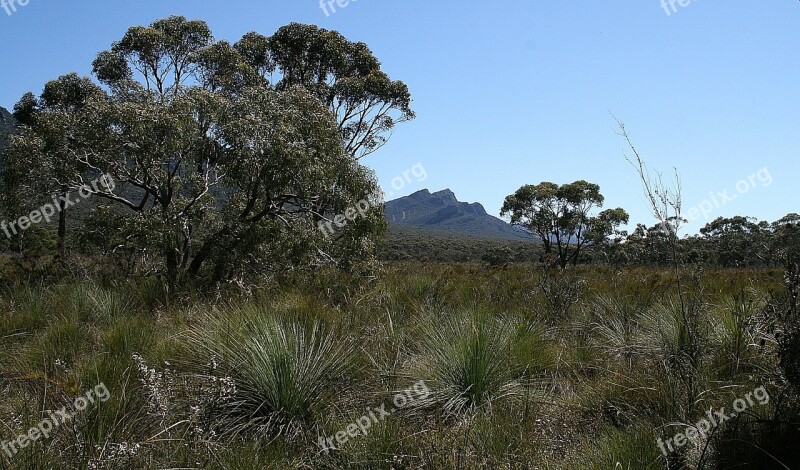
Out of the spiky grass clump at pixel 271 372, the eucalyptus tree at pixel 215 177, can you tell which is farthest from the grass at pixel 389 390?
the eucalyptus tree at pixel 215 177

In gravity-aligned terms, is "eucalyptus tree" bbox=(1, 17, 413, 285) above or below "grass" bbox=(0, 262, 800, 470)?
A: above

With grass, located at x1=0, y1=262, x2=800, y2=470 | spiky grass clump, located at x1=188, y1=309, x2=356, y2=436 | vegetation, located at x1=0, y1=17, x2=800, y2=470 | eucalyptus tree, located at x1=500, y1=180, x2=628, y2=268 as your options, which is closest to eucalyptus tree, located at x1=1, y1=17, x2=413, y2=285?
vegetation, located at x1=0, y1=17, x2=800, y2=470

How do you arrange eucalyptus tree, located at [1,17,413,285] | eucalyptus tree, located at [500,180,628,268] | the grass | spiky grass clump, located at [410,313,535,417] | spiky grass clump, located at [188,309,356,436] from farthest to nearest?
eucalyptus tree, located at [500,180,628,268], eucalyptus tree, located at [1,17,413,285], spiky grass clump, located at [410,313,535,417], spiky grass clump, located at [188,309,356,436], the grass

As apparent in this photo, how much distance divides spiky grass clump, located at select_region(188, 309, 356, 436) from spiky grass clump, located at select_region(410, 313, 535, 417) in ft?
2.33

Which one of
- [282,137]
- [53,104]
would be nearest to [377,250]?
[282,137]

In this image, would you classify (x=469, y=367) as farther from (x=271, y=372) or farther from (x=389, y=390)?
(x=271, y=372)

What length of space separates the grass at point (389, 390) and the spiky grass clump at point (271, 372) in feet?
0.05

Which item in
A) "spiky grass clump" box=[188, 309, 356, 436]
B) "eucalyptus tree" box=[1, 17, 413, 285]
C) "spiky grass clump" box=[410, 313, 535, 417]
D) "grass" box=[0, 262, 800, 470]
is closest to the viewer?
"grass" box=[0, 262, 800, 470]

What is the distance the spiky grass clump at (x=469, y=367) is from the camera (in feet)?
11.7

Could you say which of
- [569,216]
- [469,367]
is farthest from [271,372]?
[569,216]

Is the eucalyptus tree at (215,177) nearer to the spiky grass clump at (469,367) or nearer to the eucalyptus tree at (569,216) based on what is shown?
the spiky grass clump at (469,367)

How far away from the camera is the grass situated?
2.61m

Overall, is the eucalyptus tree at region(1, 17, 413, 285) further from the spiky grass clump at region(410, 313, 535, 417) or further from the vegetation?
the spiky grass clump at region(410, 313, 535, 417)

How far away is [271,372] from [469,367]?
1.50 metres
